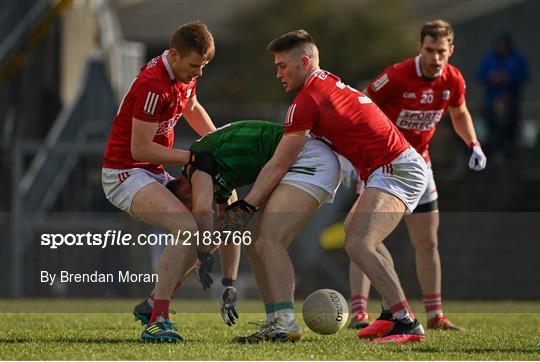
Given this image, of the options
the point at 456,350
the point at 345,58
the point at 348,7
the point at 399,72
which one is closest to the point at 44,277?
the point at 399,72

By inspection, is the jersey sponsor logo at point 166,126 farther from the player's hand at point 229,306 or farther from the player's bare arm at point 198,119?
the player's hand at point 229,306

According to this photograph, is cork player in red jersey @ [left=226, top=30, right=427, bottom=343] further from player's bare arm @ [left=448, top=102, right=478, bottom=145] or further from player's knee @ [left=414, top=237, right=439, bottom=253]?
player's bare arm @ [left=448, top=102, right=478, bottom=145]

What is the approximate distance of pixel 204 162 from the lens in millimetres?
9500

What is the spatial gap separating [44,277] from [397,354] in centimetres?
835

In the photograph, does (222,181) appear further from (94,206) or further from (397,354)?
(94,206)

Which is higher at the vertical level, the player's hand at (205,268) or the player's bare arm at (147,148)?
the player's bare arm at (147,148)

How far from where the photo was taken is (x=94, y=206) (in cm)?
2014

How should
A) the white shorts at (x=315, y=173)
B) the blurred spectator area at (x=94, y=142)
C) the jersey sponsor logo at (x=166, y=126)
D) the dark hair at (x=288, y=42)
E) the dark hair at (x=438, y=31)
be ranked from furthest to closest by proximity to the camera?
the blurred spectator area at (x=94, y=142) → the dark hair at (x=438, y=31) → the jersey sponsor logo at (x=166, y=126) → the dark hair at (x=288, y=42) → the white shorts at (x=315, y=173)

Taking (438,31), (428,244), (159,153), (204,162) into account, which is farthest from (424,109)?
(159,153)

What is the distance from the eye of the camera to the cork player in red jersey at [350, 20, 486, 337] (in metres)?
11.3

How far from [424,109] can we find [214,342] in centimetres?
310

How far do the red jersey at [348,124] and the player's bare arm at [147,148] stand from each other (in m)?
0.83

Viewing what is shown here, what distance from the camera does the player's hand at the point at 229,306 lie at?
9.49 metres

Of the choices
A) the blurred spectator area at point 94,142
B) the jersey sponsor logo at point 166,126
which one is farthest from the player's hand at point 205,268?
the blurred spectator area at point 94,142
